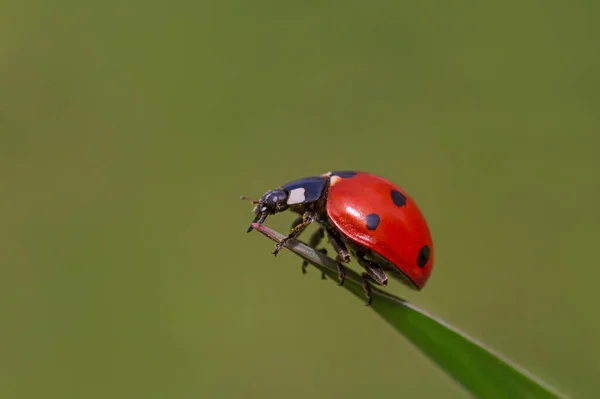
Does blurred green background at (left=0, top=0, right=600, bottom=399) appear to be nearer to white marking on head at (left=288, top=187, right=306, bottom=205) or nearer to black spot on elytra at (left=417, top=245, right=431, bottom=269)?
black spot on elytra at (left=417, top=245, right=431, bottom=269)

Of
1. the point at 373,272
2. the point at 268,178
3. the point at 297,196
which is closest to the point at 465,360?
the point at 373,272

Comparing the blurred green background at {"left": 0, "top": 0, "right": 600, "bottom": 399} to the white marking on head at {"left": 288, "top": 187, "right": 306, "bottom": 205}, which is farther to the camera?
the blurred green background at {"left": 0, "top": 0, "right": 600, "bottom": 399}

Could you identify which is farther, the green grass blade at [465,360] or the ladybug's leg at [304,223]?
the ladybug's leg at [304,223]

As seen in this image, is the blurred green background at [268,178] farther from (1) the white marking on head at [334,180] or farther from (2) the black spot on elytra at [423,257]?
(1) the white marking on head at [334,180]

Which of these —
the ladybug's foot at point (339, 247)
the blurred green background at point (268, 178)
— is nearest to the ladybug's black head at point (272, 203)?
the ladybug's foot at point (339, 247)


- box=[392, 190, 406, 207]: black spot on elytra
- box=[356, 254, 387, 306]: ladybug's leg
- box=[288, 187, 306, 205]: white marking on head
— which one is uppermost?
box=[392, 190, 406, 207]: black spot on elytra

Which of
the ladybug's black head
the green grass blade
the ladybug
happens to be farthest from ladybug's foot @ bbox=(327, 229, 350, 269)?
the green grass blade

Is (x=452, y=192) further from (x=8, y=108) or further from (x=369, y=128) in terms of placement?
(x=8, y=108)
